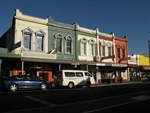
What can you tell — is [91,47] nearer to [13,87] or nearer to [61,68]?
[61,68]

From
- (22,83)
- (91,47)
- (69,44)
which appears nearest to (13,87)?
(22,83)

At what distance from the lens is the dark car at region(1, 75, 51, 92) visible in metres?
19.7

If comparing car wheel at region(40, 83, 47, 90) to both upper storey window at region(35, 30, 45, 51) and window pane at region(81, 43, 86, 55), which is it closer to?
upper storey window at region(35, 30, 45, 51)

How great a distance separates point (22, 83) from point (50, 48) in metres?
9.69

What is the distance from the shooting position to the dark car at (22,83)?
19.7m

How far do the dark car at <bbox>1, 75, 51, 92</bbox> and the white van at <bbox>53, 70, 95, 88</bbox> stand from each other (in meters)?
2.71

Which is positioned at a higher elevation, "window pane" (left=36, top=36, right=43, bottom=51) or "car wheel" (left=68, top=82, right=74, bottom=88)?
"window pane" (left=36, top=36, right=43, bottom=51)

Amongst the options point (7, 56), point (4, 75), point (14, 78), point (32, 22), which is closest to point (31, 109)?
point (14, 78)

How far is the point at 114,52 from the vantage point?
129ft

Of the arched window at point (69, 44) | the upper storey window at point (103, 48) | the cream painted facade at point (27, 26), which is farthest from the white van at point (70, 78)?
the upper storey window at point (103, 48)

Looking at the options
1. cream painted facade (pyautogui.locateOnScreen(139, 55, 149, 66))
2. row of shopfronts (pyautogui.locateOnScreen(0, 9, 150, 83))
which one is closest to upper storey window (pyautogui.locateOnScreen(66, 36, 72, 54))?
row of shopfronts (pyautogui.locateOnScreen(0, 9, 150, 83))

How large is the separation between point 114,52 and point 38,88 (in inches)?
830

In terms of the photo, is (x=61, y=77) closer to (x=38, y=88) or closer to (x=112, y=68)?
(x=38, y=88)

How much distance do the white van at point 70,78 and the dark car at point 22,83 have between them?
271cm
